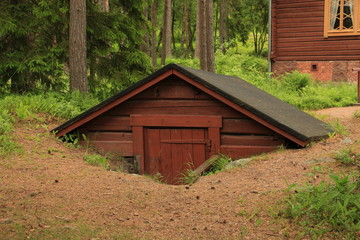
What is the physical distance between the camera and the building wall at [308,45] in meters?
21.0

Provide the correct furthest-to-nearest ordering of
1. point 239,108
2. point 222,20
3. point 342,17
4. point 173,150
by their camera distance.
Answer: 1. point 222,20
2. point 342,17
3. point 173,150
4. point 239,108

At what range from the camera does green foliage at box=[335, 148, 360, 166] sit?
21.7 feet

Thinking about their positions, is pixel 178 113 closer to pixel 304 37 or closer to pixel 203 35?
pixel 203 35

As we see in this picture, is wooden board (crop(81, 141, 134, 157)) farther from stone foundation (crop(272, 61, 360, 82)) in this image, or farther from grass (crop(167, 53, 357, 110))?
stone foundation (crop(272, 61, 360, 82))

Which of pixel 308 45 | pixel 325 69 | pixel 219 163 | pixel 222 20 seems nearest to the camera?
pixel 219 163

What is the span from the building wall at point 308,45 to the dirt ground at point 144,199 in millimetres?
13470

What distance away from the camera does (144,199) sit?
6141 millimetres

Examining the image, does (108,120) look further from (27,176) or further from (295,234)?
(295,234)

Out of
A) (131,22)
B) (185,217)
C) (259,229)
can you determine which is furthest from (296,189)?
(131,22)

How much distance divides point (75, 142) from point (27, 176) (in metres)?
2.49

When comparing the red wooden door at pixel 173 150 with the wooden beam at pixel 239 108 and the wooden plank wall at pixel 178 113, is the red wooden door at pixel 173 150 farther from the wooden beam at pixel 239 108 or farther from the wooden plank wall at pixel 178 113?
the wooden beam at pixel 239 108

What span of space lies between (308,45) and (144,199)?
17630 mm

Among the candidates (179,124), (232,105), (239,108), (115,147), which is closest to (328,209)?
(239,108)

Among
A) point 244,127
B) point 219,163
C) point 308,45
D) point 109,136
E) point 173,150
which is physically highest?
point 308,45
